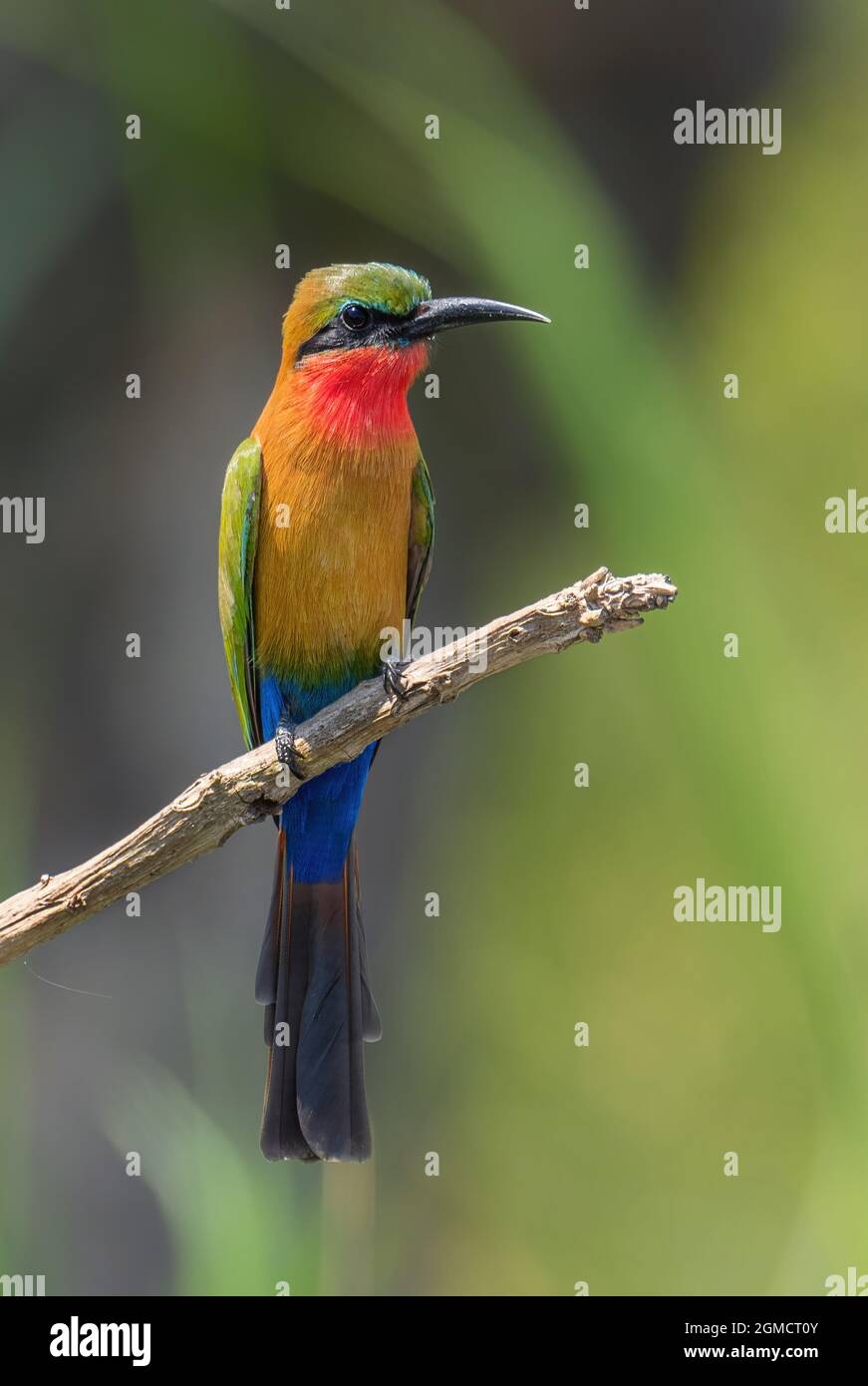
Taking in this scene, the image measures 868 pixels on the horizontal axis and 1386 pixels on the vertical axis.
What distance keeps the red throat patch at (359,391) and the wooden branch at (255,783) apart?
17.5 inches

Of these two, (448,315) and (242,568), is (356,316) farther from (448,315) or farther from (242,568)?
(242,568)

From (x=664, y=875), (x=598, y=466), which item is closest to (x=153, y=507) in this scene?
(x=598, y=466)

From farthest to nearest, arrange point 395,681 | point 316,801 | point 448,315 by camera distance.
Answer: point 316,801
point 448,315
point 395,681

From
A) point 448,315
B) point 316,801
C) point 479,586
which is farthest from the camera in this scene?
point 479,586

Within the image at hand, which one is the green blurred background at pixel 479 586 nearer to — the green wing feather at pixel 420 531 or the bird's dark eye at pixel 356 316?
the green wing feather at pixel 420 531

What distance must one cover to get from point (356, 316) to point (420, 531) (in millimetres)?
349

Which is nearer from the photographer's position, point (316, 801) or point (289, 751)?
point (289, 751)

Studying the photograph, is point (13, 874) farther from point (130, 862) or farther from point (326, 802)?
point (130, 862)

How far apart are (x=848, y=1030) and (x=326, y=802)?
97 cm

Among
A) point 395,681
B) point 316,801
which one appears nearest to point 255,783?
point 395,681

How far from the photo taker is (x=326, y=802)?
222cm

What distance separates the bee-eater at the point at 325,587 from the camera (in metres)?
2.13

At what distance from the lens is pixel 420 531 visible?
228cm

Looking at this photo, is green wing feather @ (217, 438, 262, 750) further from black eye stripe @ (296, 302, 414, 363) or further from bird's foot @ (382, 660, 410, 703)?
bird's foot @ (382, 660, 410, 703)
